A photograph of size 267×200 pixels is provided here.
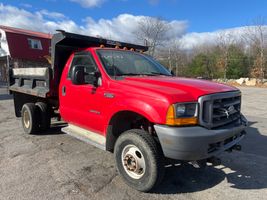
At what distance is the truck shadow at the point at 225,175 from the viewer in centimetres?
386

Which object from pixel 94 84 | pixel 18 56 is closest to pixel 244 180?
pixel 94 84

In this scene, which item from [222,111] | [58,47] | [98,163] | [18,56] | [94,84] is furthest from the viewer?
[18,56]

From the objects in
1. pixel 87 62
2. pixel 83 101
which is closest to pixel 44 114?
pixel 83 101

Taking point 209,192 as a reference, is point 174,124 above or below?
above

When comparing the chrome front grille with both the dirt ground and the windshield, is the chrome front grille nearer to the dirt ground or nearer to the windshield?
the dirt ground

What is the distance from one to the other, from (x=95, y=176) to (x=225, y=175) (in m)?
2.10

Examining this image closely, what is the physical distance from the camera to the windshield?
14.9 ft

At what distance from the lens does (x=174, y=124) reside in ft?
10.7

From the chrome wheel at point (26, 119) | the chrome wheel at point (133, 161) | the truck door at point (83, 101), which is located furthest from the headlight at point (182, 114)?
the chrome wheel at point (26, 119)

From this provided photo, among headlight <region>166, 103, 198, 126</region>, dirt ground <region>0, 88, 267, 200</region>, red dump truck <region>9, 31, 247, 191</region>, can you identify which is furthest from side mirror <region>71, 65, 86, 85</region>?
headlight <region>166, 103, 198, 126</region>

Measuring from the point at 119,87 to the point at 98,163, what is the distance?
62.4 inches

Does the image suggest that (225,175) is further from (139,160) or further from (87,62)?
(87,62)

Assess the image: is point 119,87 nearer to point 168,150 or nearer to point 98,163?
point 168,150

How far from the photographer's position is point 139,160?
12.2ft
